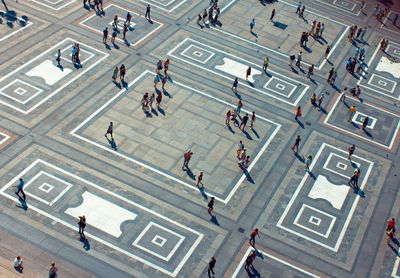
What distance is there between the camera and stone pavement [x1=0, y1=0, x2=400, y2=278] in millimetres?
41156

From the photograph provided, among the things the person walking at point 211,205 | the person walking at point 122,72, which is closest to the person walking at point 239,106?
the person walking at point 122,72

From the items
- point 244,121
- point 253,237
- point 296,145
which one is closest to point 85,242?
point 253,237

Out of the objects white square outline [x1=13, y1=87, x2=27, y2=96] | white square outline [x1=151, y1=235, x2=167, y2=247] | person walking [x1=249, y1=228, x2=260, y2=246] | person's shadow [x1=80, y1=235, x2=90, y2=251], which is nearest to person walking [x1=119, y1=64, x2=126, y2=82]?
white square outline [x1=13, y1=87, x2=27, y2=96]

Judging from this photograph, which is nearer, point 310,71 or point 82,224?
point 82,224

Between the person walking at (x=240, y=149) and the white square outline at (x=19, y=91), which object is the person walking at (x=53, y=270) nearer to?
the person walking at (x=240, y=149)

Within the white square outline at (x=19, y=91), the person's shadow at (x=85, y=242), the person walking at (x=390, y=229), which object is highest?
the person walking at (x=390, y=229)

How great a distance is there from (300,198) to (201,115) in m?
14.3

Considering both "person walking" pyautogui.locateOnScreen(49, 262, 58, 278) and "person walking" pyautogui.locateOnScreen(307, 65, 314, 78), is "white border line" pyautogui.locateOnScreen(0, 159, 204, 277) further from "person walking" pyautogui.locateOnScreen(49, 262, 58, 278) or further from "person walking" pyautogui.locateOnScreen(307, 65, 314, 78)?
"person walking" pyautogui.locateOnScreen(307, 65, 314, 78)

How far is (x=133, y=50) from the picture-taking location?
63375 millimetres

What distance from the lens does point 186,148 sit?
5091 cm

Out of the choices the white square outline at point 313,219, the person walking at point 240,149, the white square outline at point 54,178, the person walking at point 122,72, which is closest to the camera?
the white square outline at point 54,178

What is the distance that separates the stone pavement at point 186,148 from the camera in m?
41.2

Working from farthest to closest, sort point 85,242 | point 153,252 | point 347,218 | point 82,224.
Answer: point 347,218 < point 153,252 < point 85,242 < point 82,224

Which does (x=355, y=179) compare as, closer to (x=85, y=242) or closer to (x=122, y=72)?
(x=85, y=242)
